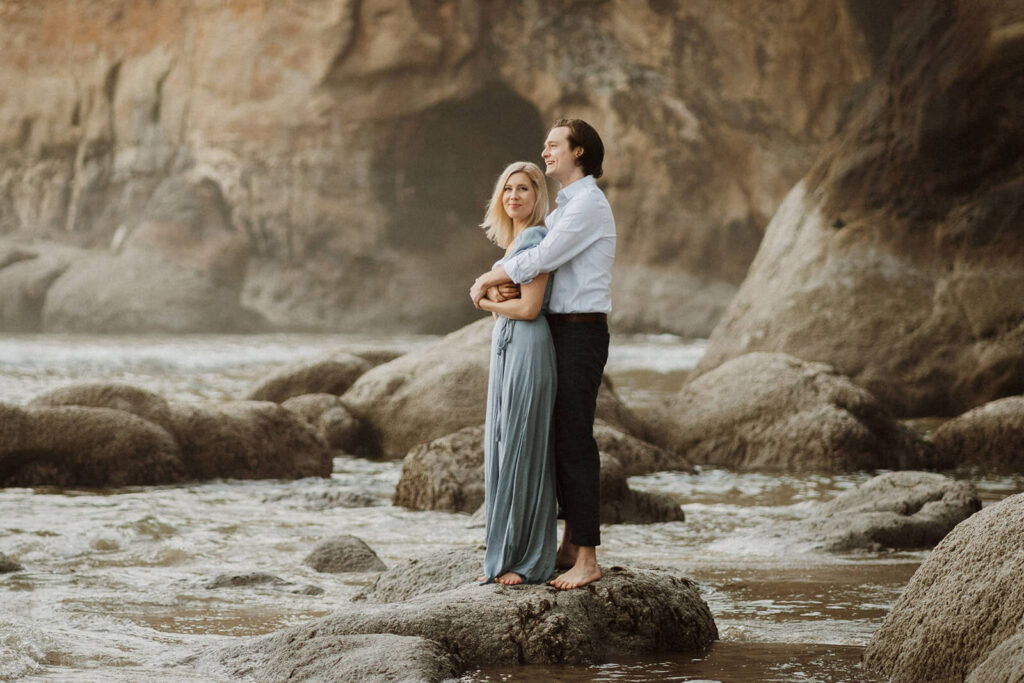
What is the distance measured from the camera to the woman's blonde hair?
471 cm

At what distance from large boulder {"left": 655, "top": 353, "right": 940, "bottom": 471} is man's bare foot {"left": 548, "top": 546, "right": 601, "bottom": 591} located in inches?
240

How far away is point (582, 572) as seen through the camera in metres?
4.56

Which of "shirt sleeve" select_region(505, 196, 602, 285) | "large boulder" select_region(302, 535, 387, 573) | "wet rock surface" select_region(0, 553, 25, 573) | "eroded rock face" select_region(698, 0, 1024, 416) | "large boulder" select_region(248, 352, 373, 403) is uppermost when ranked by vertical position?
"eroded rock face" select_region(698, 0, 1024, 416)

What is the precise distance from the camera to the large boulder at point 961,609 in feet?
12.7

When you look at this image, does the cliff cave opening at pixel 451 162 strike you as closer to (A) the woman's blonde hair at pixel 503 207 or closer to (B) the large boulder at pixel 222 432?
(B) the large boulder at pixel 222 432

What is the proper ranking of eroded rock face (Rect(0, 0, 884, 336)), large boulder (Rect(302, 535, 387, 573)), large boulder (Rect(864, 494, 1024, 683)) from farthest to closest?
eroded rock face (Rect(0, 0, 884, 336)) → large boulder (Rect(302, 535, 387, 573)) → large boulder (Rect(864, 494, 1024, 683))

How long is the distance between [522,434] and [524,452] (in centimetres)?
6

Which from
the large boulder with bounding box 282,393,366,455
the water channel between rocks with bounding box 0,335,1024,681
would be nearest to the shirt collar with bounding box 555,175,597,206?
the water channel between rocks with bounding box 0,335,1024,681

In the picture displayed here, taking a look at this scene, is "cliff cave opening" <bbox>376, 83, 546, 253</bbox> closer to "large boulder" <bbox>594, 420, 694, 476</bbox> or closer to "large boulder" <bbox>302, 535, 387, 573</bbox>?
"large boulder" <bbox>594, 420, 694, 476</bbox>

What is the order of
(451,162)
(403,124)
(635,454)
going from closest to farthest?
1. (635,454)
2. (403,124)
3. (451,162)

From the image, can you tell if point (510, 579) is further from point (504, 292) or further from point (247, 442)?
point (247, 442)

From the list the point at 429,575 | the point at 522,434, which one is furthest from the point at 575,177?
the point at 429,575

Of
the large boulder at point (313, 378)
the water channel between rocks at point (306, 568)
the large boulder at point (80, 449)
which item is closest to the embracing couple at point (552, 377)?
the water channel between rocks at point (306, 568)

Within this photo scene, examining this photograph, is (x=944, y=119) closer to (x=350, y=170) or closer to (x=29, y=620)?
(x=29, y=620)
